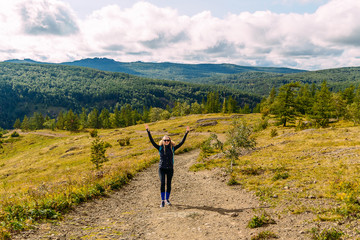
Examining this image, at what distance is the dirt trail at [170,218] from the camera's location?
24.8ft

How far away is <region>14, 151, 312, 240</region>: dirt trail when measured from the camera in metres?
7.55

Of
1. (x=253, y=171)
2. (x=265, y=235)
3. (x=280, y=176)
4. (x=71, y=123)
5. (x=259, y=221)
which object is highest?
(x=265, y=235)

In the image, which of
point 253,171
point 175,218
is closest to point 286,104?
point 253,171

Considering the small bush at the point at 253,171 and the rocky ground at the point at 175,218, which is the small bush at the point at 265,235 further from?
the small bush at the point at 253,171

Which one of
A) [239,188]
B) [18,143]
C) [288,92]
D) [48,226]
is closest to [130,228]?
[48,226]

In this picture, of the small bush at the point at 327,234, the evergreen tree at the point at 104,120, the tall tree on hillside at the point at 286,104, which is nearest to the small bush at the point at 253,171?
the small bush at the point at 327,234

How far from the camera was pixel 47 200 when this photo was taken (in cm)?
938

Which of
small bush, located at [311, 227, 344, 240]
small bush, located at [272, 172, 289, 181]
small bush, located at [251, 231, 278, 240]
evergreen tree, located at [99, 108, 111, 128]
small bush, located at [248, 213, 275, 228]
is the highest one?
small bush, located at [311, 227, 344, 240]

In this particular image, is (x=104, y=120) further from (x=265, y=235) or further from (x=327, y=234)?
(x=327, y=234)

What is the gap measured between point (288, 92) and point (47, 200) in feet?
185

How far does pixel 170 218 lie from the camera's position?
9234 mm

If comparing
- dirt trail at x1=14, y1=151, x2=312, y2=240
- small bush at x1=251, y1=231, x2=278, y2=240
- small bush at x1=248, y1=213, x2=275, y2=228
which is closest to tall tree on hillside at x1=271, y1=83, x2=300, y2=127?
dirt trail at x1=14, y1=151, x2=312, y2=240

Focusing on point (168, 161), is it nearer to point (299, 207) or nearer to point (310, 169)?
point (299, 207)

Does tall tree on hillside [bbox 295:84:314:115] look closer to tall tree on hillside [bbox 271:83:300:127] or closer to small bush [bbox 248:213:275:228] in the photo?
tall tree on hillside [bbox 271:83:300:127]
